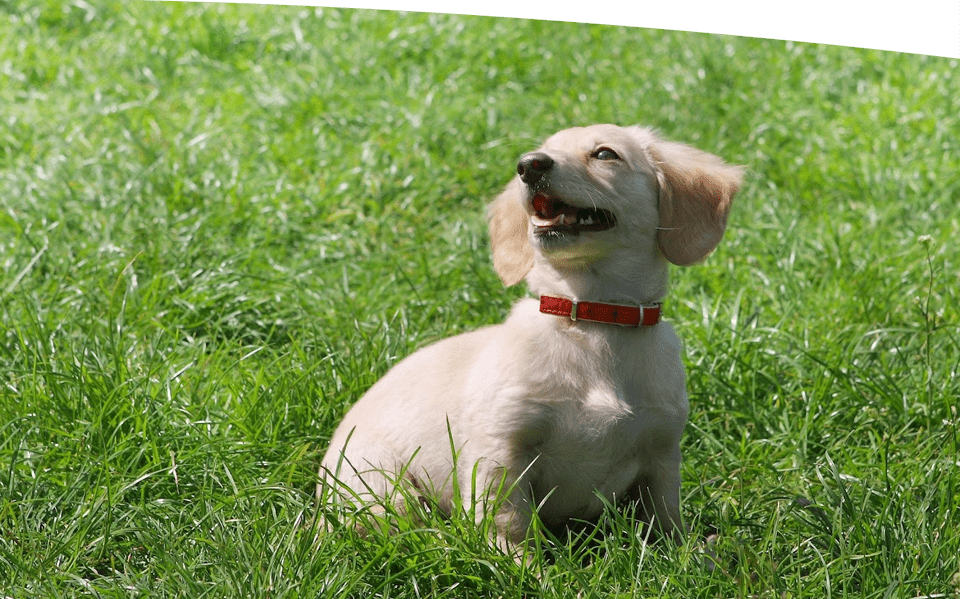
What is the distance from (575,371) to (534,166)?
0.48 meters

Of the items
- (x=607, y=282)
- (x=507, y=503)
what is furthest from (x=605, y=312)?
(x=507, y=503)

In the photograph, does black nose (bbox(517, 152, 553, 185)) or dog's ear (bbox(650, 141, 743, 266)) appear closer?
black nose (bbox(517, 152, 553, 185))

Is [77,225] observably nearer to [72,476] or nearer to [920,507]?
[72,476]

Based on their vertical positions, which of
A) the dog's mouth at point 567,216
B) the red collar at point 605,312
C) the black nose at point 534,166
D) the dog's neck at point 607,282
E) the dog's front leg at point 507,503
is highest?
the black nose at point 534,166

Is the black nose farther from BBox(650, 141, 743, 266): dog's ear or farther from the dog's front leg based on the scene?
the dog's front leg

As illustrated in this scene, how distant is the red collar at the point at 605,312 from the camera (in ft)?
7.43

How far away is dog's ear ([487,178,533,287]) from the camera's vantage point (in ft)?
8.15

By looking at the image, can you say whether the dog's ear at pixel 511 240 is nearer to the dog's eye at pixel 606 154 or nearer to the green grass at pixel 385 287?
the dog's eye at pixel 606 154

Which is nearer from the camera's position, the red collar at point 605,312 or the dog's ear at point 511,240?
the red collar at point 605,312

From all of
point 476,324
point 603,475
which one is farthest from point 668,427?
point 476,324

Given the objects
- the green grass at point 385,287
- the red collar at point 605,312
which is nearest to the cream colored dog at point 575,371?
the red collar at point 605,312

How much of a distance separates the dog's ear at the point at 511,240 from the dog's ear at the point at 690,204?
1.16 ft

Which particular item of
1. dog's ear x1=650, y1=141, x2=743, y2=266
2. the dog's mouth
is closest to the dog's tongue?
the dog's mouth

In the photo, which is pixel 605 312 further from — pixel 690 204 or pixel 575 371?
pixel 690 204
